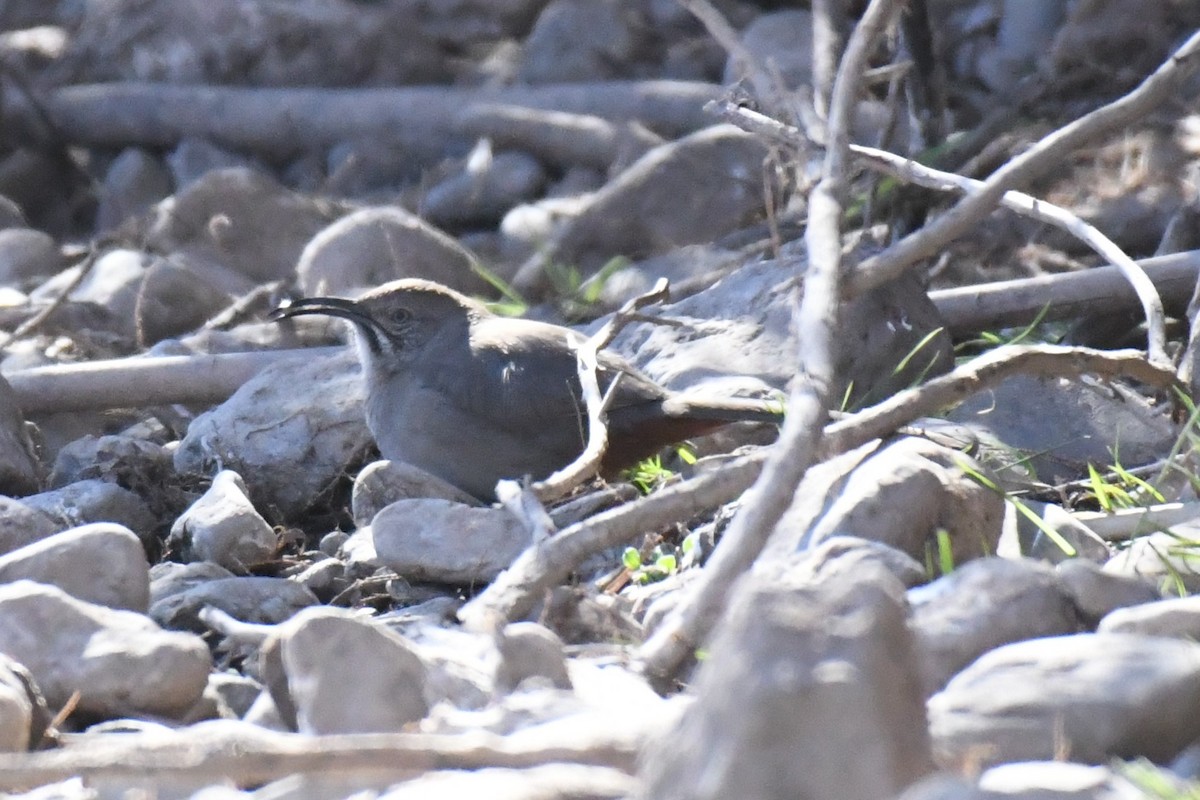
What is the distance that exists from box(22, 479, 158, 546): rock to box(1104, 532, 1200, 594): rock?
263 cm

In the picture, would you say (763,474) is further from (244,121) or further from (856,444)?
(244,121)

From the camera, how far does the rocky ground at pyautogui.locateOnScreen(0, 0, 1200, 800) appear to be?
2471mm

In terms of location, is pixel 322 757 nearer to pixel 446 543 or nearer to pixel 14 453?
pixel 446 543

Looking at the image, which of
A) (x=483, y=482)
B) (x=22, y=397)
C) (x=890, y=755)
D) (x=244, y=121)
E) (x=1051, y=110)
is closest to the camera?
(x=890, y=755)

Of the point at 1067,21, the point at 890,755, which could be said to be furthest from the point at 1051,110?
the point at 890,755

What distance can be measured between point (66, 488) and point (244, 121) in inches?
205

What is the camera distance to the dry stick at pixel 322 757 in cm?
235

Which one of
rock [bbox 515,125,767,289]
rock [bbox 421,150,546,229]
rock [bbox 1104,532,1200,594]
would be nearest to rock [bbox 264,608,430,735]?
rock [bbox 1104,532,1200,594]

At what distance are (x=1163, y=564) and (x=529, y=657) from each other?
4.54 feet

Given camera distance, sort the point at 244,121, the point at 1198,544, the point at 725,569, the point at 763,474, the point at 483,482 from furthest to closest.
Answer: the point at 244,121 → the point at 483,482 → the point at 1198,544 → the point at 763,474 → the point at 725,569

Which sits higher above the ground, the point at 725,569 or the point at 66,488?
the point at 725,569

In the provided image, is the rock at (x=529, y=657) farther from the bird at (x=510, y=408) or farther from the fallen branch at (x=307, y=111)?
the fallen branch at (x=307, y=111)

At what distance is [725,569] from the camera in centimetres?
299

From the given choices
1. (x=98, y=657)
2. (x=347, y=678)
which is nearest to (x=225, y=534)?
(x=98, y=657)
